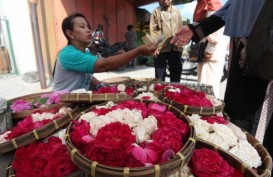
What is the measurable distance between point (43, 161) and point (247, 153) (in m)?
0.91

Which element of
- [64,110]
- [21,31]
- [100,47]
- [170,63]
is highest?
[21,31]

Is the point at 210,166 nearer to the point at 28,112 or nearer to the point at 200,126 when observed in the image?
the point at 200,126

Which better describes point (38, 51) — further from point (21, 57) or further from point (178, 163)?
point (178, 163)

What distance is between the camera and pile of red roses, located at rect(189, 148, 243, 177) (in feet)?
2.82

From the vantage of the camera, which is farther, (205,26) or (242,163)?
→ (205,26)

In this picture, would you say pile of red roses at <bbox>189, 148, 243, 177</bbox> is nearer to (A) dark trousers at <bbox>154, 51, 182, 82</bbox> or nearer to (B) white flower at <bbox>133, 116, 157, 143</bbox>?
(B) white flower at <bbox>133, 116, 157, 143</bbox>

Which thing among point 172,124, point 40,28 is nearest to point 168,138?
point 172,124

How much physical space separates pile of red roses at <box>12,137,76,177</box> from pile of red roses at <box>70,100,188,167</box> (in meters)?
0.12

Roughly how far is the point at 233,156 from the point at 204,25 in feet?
3.71

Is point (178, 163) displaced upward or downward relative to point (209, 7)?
downward

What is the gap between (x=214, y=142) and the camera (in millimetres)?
1059

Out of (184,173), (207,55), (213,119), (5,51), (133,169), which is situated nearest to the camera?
(133,169)

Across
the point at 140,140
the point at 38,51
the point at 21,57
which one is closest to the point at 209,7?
the point at 140,140

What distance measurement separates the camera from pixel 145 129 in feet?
2.94
